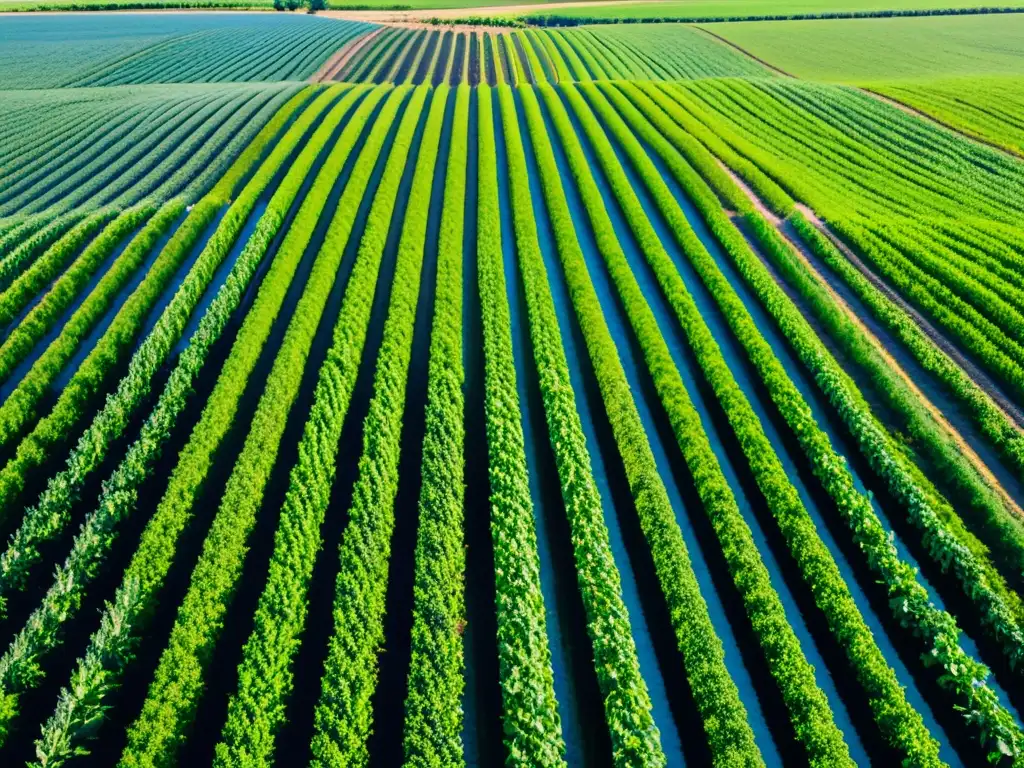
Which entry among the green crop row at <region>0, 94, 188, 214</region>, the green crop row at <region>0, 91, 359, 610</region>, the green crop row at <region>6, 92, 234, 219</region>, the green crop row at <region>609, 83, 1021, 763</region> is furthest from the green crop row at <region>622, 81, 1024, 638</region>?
the green crop row at <region>0, 94, 188, 214</region>

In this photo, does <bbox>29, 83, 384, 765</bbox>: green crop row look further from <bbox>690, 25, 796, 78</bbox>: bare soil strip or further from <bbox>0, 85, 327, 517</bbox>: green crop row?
<bbox>690, 25, 796, 78</bbox>: bare soil strip

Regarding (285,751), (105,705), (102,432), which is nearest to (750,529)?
(285,751)

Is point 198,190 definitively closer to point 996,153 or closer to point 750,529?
point 750,529

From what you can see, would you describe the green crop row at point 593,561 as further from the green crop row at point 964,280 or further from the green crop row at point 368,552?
the green crop row at point 964,280

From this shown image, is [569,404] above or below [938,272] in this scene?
below

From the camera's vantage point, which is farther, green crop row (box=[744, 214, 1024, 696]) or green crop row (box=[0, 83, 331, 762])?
green crop row (box=[744, 214, 1024, 696])

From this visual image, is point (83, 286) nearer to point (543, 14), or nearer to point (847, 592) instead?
point (847, 592)

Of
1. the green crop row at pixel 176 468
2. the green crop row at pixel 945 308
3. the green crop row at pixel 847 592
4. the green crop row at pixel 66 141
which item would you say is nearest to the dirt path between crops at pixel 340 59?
the green crop row at pixel 66 141

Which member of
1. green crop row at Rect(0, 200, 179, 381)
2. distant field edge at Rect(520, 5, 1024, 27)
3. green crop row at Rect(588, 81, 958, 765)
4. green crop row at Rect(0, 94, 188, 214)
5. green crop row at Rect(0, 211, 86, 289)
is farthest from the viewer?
distant field edge at Rect(520, 5, 1024, 27)
